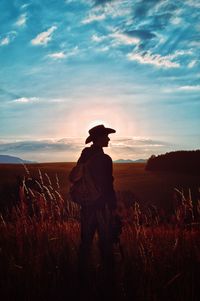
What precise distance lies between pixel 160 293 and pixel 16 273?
74.6 inches

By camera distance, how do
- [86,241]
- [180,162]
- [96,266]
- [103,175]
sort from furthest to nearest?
[180,162] < [96,266] < [86,241] < [103,175]

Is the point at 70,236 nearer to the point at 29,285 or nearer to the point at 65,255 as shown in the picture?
the point at 65,255

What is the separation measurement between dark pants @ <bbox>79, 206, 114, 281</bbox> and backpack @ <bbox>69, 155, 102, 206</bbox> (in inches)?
5.4

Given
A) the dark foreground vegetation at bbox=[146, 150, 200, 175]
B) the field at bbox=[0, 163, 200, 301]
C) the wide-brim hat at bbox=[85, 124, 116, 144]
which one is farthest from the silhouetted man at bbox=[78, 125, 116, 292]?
the dark foreground vegetation at bbox=[146, 150, 200, 175]

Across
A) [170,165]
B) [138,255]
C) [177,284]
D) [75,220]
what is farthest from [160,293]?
[170,165]

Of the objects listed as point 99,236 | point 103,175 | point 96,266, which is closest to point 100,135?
point 103,175

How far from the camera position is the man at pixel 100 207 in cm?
545

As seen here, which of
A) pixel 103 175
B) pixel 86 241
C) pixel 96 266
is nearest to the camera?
pixel 103 175

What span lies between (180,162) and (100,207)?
26.6 m

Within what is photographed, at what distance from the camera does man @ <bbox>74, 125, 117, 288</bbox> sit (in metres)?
5.45

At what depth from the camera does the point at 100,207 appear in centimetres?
551

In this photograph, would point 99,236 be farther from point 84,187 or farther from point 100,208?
point 84,187

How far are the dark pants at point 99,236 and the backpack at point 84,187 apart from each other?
0.45 ft

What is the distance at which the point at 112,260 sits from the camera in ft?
17.8
